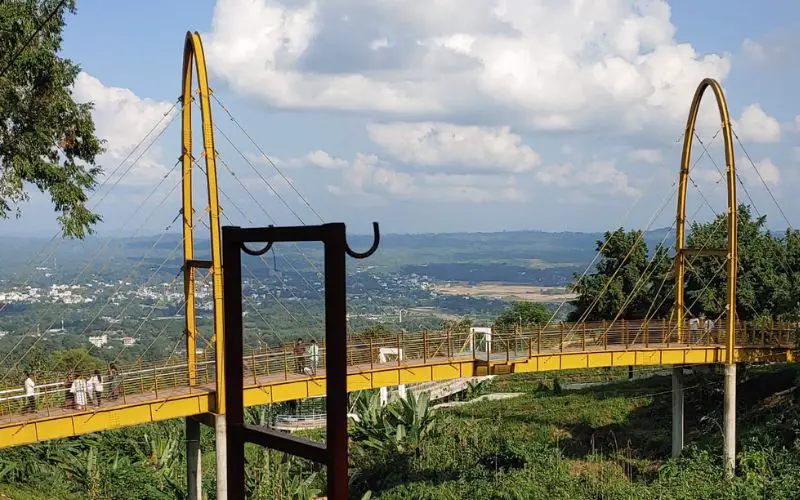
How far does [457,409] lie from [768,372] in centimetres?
1159

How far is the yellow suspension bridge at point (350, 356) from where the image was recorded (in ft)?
57.3

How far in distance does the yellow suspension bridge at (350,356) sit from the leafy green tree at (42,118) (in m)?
2.68

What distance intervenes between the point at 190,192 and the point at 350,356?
18.6 feet

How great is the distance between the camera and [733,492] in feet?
64.7

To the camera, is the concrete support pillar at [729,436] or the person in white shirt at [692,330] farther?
the person in white shirt at [692,330]

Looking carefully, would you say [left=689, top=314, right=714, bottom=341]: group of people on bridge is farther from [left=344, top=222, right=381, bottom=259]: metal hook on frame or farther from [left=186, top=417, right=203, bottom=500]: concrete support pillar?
[left=344, top=222, right=381, bottom=259]: metal hook on frame

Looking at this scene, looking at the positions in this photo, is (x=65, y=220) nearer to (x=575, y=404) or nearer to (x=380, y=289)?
(x=575, y=404)

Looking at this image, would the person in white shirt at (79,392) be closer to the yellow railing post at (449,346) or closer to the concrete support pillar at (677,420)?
the yellow railing post at (449,346)

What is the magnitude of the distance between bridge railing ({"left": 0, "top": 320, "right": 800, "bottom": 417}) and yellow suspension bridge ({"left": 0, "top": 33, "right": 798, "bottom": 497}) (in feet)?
0.12

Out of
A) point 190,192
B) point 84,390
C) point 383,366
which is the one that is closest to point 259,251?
point 84,390

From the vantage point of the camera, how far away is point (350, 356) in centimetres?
2111

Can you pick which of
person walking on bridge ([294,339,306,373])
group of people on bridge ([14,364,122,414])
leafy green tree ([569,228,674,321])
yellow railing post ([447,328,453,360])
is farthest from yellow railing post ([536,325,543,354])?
leafy green tree ([569,228,674,321])

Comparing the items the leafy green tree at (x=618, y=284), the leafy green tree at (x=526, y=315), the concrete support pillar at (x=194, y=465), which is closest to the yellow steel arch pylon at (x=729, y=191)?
the leafy green tree at (x=618, y=284)

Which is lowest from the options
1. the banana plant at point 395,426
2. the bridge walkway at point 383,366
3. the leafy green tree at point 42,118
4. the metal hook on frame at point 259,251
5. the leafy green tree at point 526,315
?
the banana plant at point 395,426
